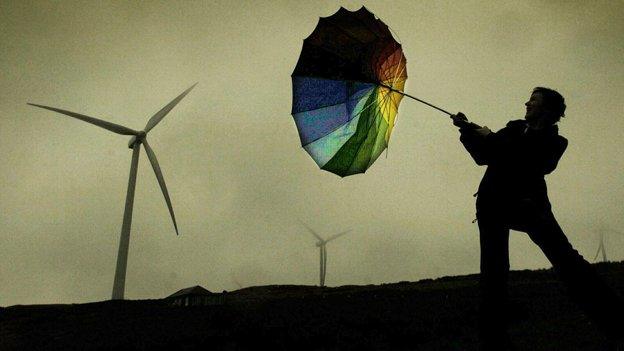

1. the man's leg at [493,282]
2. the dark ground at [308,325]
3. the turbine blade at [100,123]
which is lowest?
the dark ground at [308,325]

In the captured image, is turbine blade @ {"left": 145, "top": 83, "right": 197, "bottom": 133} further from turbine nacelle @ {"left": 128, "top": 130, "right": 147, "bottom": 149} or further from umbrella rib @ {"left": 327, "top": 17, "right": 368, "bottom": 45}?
umbrella rib @ {"left": 327, "top": 17, "right": 368, "bottom": 45}

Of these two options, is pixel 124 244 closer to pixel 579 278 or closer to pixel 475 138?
pixel 475 138

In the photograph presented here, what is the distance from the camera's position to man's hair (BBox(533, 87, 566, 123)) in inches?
153

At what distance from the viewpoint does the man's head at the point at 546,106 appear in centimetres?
389

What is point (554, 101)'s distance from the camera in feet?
12.8

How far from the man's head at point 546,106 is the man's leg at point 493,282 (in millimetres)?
1084

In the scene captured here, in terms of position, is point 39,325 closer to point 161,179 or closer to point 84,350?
point 84,350

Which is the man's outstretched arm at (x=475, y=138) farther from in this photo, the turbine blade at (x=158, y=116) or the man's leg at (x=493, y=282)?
the turbine blade at (x=158, y=116)

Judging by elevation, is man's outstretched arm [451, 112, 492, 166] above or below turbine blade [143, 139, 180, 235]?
below

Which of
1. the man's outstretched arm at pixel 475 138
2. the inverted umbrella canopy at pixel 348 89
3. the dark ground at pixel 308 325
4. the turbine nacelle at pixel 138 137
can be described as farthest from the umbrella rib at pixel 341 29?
the turbine nacelle at pixel 138 137

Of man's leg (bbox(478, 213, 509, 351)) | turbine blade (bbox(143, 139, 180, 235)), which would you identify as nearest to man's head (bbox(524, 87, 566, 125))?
man's leg (bbox(478, 213, 509, 351))

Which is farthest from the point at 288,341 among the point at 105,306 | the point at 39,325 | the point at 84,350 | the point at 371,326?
the point at 105,306

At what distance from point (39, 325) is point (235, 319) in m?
3.81

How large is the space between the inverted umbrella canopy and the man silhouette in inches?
70.5
